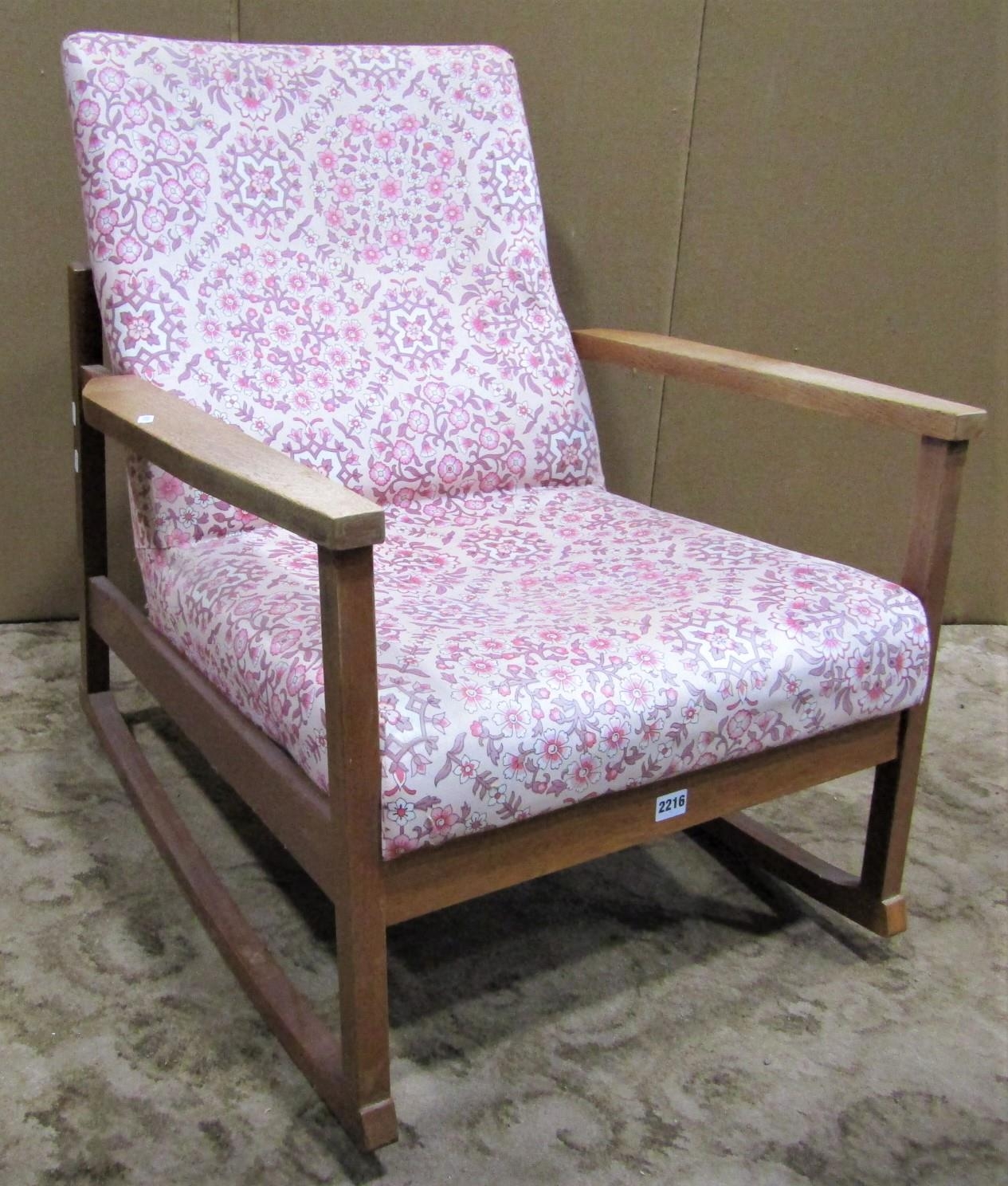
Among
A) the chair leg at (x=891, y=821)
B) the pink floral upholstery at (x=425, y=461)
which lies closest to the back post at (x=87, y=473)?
the pink floral upholstery at (x=425, y=461)

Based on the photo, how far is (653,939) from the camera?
3.66ft

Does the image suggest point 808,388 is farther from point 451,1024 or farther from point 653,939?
point 451,1024

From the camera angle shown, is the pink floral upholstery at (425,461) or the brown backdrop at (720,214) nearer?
the pink floral upholstery at (425,461)

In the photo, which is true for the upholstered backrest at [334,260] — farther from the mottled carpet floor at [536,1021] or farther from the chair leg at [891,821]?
the chair leg at [891,821]

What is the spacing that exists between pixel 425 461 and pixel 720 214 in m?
0.68

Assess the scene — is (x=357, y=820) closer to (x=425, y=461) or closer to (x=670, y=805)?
(x=670, y=805)

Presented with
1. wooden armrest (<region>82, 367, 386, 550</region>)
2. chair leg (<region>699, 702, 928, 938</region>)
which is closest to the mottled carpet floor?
chair leg (<region>699, 702, 928, 938</region>)

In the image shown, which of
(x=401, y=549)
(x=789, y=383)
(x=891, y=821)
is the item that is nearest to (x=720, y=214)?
(x=789, y=383)

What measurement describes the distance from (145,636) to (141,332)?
0.29 m

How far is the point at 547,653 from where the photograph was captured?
850mm

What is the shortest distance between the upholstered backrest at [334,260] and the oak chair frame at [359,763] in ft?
0.33

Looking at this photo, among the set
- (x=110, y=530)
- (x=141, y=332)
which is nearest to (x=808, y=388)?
(x=141, y=332)

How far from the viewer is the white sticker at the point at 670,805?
2.99 ft

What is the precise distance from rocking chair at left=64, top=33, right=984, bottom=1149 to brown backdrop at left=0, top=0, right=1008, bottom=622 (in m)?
0.28
